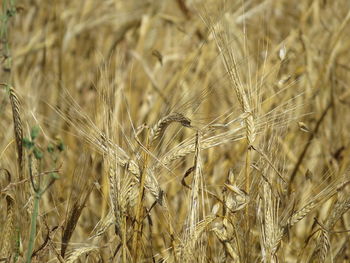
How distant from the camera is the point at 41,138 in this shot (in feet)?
8.45

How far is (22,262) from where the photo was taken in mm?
1386

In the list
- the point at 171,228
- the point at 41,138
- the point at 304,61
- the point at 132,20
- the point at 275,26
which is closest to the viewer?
the point at 171,228

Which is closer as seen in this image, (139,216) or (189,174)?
(139,216)

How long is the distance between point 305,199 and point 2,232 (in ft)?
1.94

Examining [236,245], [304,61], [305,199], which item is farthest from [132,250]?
[304,61]

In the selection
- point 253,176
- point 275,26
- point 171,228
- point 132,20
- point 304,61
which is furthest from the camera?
point 275,26

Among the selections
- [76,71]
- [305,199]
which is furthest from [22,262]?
[76,71]

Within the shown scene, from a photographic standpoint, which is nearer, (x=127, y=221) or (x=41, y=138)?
(x=127, y=221)

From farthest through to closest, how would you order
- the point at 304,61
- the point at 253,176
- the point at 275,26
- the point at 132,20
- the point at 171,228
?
the point at 275,26 → the point at 132,20 → the point at 304,61 → the point at 253,176 → the point at 171,228

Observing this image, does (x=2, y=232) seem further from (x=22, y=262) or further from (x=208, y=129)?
(x=208, y=129)

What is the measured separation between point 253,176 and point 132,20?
1.59m

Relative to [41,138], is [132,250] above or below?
below

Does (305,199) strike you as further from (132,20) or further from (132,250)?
(132,20)

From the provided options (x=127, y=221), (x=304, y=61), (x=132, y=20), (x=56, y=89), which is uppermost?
(x=132, y=20)
